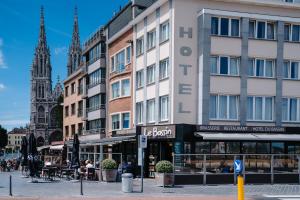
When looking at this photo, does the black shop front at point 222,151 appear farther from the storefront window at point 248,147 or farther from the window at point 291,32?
the window at point 291,32

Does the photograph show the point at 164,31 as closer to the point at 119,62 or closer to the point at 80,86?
the point at 119,62

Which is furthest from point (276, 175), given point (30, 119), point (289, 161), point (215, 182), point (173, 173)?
point (30, 119)

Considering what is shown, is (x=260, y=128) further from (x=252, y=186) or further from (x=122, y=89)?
(x=122, y=89)

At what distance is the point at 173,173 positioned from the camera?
27.9m

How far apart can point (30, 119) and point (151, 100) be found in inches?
6186

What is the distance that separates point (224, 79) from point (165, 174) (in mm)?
10697

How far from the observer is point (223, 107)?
35.5 meters

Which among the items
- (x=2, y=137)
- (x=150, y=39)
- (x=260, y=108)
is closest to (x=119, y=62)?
(x=150, y=39)

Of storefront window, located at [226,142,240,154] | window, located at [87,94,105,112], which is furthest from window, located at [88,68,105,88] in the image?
storefront window, located at [226,142,240,154]

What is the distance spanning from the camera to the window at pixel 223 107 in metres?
35.2

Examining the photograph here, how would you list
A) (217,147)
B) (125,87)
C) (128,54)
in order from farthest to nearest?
(128,54), (125,87), (217,147)

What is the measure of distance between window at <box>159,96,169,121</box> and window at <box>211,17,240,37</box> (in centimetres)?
580

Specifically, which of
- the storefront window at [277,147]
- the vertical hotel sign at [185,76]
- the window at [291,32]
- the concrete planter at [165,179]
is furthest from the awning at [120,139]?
the window at [291,32]

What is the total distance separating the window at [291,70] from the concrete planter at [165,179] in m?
14.3
